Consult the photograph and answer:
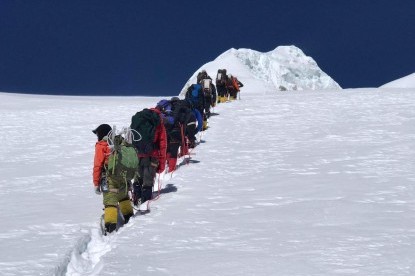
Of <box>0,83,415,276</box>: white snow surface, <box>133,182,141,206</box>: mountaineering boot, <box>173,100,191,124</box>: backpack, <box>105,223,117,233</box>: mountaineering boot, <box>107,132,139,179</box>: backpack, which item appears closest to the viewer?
<box>0,83,415,276</box>: white snow surface

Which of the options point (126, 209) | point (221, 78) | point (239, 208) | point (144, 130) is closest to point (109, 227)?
point (126, 209)

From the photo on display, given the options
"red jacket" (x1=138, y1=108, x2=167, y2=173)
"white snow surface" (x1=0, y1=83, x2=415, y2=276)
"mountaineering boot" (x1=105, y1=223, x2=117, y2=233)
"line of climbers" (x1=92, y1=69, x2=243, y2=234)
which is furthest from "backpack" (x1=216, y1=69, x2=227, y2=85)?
"mountaineering boot" (x1=105, y1=223, x2=117, y2=233)

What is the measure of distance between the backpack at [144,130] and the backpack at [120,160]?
1072 millimetres

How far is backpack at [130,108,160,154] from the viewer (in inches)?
329

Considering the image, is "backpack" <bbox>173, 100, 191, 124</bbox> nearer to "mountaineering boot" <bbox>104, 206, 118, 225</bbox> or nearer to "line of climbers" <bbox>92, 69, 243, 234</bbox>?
"line of climbers" <bbox>92, 69, 243, 234</bbox>

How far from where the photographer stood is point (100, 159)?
284 inches

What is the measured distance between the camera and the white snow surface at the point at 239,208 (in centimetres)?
534

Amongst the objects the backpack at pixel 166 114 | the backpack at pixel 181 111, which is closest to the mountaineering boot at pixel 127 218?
the backpack at pixel 166 114

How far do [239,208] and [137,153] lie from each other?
1753mm

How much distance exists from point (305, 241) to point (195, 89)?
7859mm

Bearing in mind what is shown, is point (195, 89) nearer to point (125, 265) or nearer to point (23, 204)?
point (23, 204)

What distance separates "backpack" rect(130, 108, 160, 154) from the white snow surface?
0.75m

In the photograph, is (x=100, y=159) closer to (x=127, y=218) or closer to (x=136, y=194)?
(x=127, y=218)

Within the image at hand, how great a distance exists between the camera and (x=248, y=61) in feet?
629
